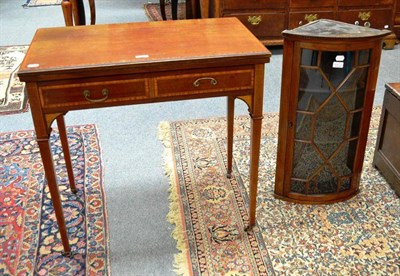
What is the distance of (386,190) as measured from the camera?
2.18 metres

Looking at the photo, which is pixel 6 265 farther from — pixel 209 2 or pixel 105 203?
pixel 209 2

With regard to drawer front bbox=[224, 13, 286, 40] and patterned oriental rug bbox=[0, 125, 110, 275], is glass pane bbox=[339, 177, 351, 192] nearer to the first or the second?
patterned oriental rug bbox=[0, 125, 110, 275]

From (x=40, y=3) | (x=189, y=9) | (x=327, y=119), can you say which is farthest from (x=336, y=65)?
(x=40, y=3)

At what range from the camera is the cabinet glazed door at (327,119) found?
1789 millimetres

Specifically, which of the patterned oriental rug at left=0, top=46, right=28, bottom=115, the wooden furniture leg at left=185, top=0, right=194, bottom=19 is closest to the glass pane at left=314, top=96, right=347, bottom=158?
the patterned oriental rug at left=0, top=46, right=28, bottom=115

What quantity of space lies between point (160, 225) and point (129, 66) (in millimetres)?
818

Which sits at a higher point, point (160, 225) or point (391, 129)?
point (391, 129)

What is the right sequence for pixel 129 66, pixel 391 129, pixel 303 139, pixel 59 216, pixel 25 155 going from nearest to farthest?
pixel 129 66, pixel 59 216, pixel 303 139, pixel 391 129, pixel 25 155

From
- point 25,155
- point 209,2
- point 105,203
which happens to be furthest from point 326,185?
point 209,2

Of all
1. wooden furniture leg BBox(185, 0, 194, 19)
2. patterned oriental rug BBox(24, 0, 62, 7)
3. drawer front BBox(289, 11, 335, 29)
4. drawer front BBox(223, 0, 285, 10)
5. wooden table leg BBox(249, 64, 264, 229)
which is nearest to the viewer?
wooden table leg BBox(249, 64, 264, 229)

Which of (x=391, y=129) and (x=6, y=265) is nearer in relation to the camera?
(x=6, y=265)

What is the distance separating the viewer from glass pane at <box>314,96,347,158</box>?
1874mm

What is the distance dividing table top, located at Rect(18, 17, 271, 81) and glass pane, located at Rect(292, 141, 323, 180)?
57 cm

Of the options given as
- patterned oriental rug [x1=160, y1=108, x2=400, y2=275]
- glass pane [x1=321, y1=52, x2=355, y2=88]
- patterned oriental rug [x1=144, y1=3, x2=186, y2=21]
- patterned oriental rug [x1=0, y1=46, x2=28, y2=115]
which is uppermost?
glass pane [x1=321, y1=52, x2=355, y2=88]
